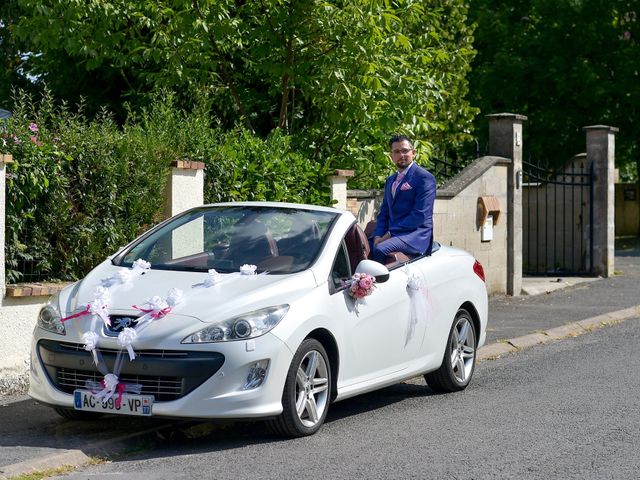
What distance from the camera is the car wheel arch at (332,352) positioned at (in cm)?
754

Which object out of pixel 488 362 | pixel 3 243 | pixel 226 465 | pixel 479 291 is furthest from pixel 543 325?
pixel 226 465

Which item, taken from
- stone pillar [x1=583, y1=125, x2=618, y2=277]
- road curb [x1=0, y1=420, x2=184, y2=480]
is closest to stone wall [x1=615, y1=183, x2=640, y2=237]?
stone pillar [x1=583, y1=125, x2=618, y2=277]

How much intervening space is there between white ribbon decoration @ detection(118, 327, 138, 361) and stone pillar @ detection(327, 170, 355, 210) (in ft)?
20.8

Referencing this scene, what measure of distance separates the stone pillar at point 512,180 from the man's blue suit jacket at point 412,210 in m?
8.34

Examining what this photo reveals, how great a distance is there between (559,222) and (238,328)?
51.3 feet

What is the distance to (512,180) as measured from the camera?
17891mm

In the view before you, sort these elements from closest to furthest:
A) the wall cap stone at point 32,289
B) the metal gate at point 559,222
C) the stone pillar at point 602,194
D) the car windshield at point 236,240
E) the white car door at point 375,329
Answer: the white car door at point 375,329, the car windshield at point 236,240, the wall cap stone at point 32,289, the stone pillar at point 602,194, the metal gate at point 559,222

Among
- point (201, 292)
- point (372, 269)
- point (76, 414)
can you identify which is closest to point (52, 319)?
point (76, 414)

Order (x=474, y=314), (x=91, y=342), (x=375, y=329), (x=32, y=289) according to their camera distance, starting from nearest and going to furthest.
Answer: (x=91, y=342) < (x=375, y=329) < (x=32, y=289) < (x=474, y=314)

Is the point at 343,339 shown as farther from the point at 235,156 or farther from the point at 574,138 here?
the point at 574,138

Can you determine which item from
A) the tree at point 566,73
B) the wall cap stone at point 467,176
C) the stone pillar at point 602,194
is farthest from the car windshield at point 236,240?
the tree at point 566,73

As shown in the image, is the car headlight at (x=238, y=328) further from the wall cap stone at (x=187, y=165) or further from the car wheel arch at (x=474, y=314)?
the wall cap stone at (x=187, y=165)

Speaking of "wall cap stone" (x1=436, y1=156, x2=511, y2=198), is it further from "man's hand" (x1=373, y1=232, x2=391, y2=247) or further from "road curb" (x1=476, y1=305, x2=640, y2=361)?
"man's hand" (x1=373, y1=232, x2=391, y2=247)

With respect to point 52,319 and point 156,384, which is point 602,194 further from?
point 156,384
